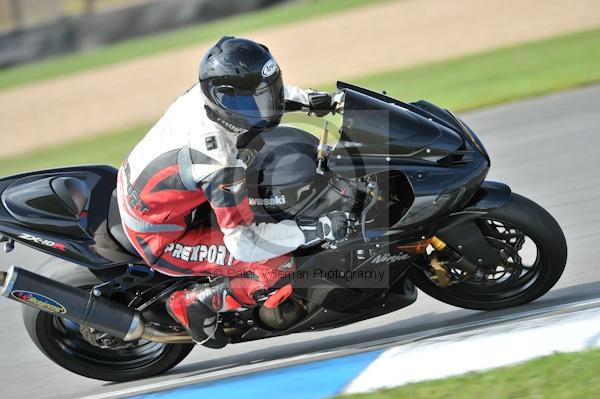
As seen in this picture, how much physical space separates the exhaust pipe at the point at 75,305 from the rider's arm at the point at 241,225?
0.77 meters

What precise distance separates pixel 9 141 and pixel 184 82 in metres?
3.20

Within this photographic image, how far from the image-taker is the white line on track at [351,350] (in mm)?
4484

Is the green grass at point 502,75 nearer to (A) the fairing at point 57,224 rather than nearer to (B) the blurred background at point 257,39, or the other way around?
(B) the blurred background at point 257,39

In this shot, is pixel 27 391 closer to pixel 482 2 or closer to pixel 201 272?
pixel 201 272

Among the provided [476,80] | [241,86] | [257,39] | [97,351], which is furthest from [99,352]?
[257,39]

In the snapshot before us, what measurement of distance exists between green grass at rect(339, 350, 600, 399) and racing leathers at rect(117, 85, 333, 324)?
83 centimetres

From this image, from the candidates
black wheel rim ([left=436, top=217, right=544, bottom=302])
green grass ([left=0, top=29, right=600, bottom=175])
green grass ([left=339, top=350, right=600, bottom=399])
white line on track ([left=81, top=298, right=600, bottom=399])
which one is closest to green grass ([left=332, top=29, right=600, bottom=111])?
green grass ([left=0, top=29, right=600, bottom=175])

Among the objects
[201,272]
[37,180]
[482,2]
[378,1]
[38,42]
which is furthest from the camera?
[38,42]

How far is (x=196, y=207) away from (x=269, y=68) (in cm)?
87

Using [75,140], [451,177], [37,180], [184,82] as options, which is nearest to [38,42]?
[184,82]

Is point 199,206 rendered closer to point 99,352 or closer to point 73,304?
Answer: point 73,304

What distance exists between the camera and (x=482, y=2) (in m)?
16.3

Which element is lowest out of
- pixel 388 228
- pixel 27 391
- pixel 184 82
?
pixel 27 391

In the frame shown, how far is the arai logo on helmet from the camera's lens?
13.4 ft
